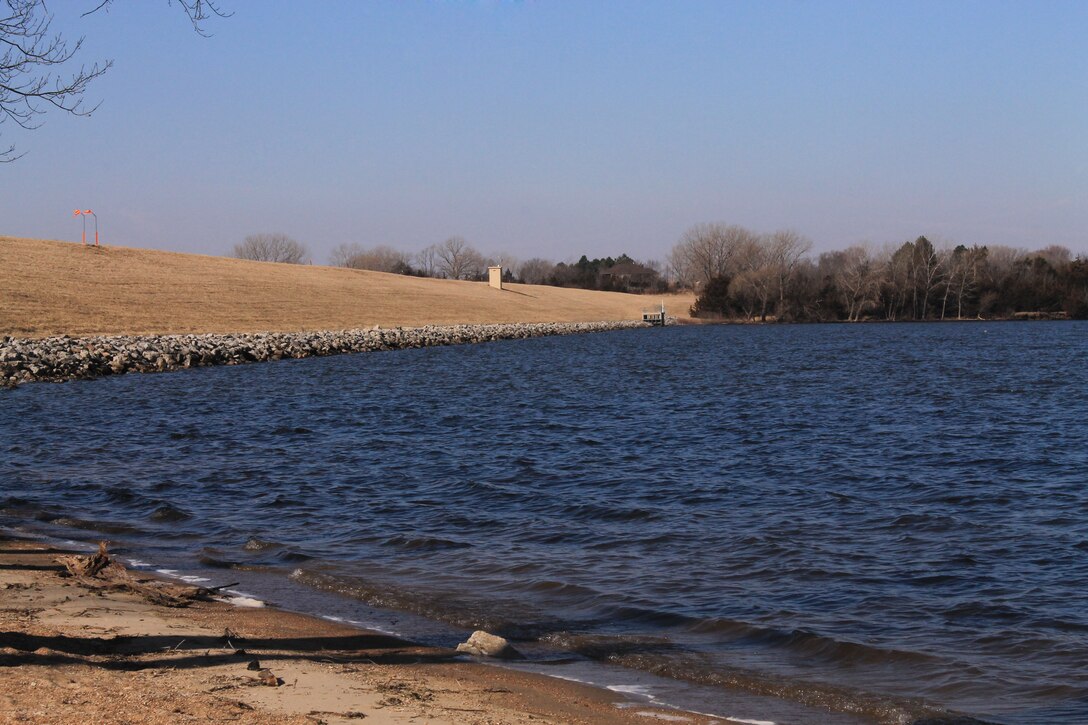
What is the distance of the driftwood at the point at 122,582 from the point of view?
8.16 metres

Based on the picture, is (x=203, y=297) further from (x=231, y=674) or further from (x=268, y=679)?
(x=268, y=679)

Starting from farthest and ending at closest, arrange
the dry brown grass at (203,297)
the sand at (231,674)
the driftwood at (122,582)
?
the dry brown grass at (203,297) < the driftwood at (122,582) < the sand at (231,674)

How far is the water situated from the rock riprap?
483cm

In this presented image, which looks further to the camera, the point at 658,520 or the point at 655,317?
the point at 655,317

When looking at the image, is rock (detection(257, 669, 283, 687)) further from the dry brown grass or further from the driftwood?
the dry brown grass

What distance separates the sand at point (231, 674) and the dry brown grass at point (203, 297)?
39683 millimetres

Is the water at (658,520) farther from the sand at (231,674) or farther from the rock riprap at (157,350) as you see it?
the rock riprap at (157,350)

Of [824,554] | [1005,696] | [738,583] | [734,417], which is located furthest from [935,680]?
[734,417]

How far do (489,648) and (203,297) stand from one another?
62770mm

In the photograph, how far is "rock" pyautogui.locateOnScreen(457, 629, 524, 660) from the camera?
728 cm

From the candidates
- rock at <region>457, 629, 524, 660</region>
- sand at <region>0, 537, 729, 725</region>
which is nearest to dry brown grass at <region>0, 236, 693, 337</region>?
sand at <region>0, 537, 729, 725</region>

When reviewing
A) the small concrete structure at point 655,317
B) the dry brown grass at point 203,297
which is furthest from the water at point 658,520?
the small concrete structure at point 655,317

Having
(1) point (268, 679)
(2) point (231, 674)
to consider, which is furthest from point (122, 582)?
(1) point (268, 679)

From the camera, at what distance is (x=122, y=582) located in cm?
848
